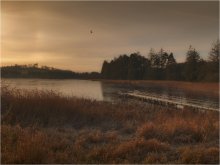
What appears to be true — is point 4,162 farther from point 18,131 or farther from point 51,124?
point 51,124

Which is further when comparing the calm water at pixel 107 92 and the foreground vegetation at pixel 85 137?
the calm water at pixel 107 92

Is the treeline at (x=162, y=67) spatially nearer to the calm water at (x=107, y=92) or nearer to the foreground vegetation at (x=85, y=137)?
the calm water at (x=107, y=92)

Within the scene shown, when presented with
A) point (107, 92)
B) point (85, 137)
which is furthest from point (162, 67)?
point (85, 137)

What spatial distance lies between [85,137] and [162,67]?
78.8m

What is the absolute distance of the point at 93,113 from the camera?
13.0 meters

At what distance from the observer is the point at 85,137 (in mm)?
8727

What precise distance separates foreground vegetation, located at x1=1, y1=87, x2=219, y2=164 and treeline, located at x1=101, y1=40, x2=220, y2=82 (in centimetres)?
5093

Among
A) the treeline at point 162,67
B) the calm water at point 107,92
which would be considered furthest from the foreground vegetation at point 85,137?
the treeline at point 162,67

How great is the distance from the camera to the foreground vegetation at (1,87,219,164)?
6.79 m

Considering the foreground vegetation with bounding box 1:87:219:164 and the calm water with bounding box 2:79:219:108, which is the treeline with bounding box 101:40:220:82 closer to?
the calm water with bounding box 2:79:219:108

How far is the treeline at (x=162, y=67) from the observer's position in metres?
63.1

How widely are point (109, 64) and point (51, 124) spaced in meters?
99.1

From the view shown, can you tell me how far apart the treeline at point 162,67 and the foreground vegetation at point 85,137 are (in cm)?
5093

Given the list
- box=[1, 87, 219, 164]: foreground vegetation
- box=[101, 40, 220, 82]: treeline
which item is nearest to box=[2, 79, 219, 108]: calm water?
box=[1, 87, 219, 164]: foreground vegetation
